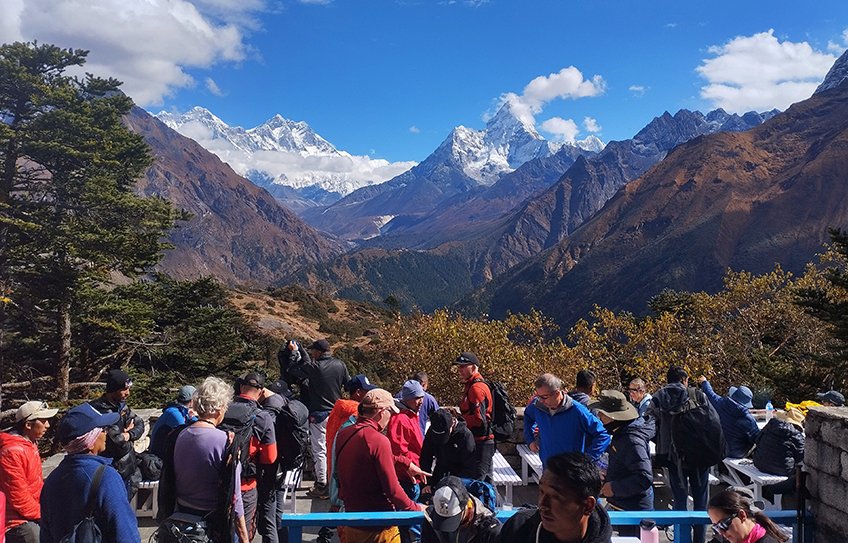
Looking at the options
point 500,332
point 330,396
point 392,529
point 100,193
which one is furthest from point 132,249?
point 392,529

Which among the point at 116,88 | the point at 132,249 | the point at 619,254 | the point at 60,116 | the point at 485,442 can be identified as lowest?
the point at 485,442

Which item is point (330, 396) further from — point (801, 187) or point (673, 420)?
point (801, 187)

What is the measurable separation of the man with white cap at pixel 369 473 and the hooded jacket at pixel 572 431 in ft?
4.98

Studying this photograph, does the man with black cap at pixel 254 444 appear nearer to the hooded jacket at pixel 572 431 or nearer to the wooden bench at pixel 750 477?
the hooded jacket at pixel 572 431

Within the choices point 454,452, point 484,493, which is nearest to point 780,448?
point 454,452

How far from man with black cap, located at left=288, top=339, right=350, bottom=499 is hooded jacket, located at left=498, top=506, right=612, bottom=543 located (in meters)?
4.28

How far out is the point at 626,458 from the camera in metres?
4.75

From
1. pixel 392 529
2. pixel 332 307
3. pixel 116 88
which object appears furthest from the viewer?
pixel 332 307

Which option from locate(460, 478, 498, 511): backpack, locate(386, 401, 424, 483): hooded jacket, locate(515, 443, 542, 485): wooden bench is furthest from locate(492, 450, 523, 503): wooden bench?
locate(460, 478, 498, 511): backpack

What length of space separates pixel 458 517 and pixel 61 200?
24.8 m

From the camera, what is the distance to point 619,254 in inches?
7106

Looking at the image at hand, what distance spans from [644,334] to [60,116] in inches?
891

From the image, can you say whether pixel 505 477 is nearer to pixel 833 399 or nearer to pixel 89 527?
pixel 89 527

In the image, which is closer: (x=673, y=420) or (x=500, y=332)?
(x=673, y=420)
